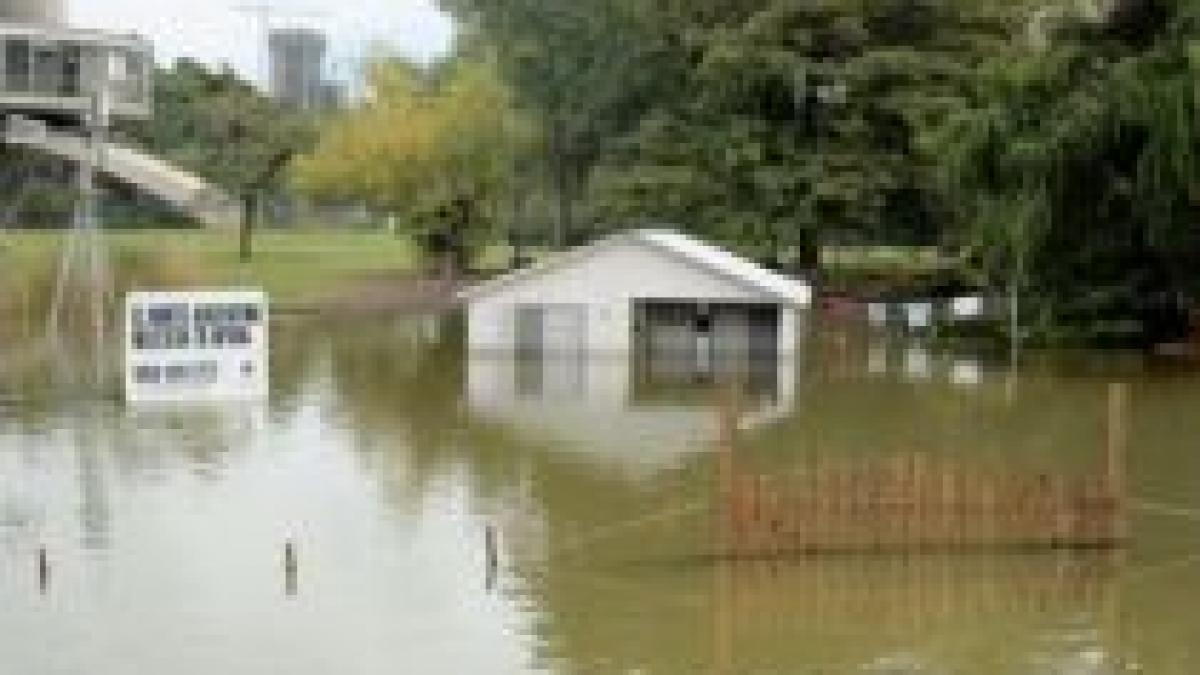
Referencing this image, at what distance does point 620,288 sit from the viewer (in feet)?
171

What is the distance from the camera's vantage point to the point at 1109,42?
50.9m

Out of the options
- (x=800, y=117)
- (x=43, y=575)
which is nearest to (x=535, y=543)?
(x=43, y=575)

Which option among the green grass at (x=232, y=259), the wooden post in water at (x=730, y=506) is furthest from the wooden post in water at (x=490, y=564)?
the green grass at (x=232, y=259)

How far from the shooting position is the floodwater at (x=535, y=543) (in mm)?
22734

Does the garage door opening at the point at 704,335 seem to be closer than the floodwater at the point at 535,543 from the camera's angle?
No

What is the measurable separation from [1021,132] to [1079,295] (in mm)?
4984

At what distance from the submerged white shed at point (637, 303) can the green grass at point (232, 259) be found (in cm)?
1118

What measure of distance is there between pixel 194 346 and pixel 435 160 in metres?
33.2

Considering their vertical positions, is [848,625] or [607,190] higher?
[607,190]

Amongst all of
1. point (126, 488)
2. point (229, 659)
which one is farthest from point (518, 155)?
point (229, 659)

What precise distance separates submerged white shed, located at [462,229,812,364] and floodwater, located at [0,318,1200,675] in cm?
497

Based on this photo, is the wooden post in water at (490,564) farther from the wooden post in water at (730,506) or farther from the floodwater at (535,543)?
the wooden post in water at (730,506)

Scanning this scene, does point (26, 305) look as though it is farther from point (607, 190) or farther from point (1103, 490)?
point (1103, 490)

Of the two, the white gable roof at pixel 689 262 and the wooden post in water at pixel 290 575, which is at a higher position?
the white gable roof at pixel 689 262
